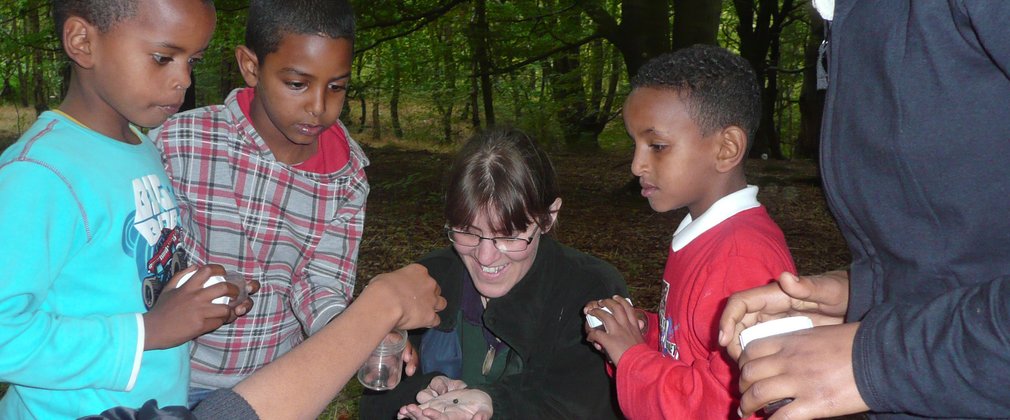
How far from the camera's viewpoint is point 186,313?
1726mm

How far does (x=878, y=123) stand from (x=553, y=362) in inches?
55.2

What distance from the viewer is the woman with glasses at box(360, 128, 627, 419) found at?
2.28m

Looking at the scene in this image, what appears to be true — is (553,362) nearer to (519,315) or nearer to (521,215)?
(519,315)

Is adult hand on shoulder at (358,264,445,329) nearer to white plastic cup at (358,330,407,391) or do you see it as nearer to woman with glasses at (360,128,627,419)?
white plastic cup at (358,330,407,391)

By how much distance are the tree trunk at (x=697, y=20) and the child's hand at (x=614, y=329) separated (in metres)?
6.56

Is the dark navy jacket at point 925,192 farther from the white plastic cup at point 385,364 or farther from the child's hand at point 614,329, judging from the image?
the white plastic cup at point 385,364

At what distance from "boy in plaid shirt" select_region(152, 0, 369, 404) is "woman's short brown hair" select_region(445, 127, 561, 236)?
1.43 feet

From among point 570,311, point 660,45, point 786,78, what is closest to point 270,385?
point 570,311

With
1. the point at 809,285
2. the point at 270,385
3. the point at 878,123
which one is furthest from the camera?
the point at 270,385

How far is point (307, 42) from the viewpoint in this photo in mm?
2314

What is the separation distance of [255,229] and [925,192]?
6.38 feet

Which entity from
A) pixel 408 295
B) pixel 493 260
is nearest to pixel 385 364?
pixel 408 295

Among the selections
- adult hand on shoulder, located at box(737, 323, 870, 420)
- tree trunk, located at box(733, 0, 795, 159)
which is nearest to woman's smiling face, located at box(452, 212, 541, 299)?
adult hand on shoulder, located at box(737, 323, 870, 420)

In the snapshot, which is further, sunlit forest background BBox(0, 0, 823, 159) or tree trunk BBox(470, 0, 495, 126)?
tree trunk BBox(470, 0, 495, 126)
